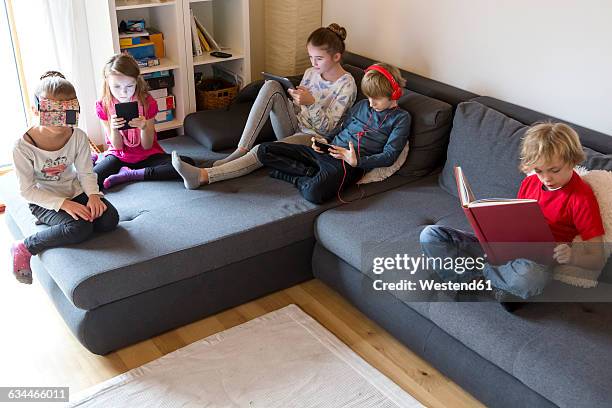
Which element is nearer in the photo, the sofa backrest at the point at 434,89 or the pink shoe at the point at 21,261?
the pink shoe at the point at 21,261

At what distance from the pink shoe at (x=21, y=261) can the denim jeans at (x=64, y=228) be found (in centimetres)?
4

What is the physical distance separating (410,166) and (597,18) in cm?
98

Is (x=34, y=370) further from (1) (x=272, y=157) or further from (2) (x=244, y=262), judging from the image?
(1) (x=272, y=157)

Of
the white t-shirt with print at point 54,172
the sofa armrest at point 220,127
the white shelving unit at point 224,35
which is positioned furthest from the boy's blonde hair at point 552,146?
the white shelving unit at point 224,35

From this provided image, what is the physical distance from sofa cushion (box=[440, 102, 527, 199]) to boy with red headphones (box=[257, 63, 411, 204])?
238 mm

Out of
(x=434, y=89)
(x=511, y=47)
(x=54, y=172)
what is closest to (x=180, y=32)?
(x=54, y=172)

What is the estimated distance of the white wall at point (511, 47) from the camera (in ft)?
8.55

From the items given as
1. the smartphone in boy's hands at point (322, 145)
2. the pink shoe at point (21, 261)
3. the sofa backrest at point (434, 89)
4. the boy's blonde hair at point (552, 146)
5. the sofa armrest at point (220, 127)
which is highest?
the boy's blonde hair at point (552, 146)

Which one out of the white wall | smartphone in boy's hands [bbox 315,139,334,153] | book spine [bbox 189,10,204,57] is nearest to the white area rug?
smartphone in boy's hands [bbox 315,139,334,153]

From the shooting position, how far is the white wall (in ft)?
8.55

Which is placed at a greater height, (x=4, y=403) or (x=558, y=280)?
(x=558, y=280)

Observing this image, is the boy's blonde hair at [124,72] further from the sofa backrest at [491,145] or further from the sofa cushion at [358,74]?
the sofa backrest at [491,145]

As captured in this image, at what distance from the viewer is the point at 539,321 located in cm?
207

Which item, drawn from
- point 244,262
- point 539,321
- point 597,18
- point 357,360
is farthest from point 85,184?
point 597,18
